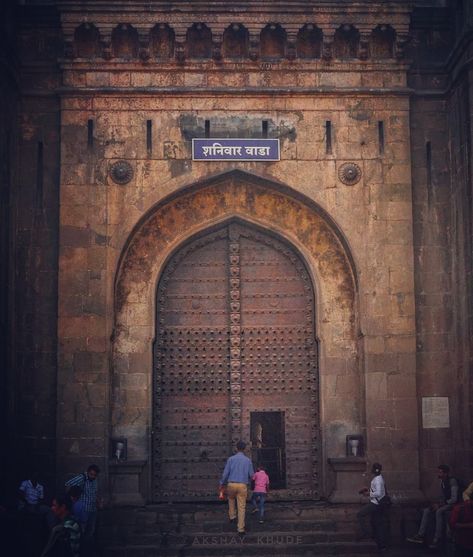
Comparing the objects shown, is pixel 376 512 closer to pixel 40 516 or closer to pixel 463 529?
pixel 463 529

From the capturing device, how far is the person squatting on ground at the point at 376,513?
48.0 feet

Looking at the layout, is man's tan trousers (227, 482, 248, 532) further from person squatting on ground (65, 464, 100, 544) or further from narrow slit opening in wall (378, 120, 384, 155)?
narrow slit opening in wall (378, 120, 384, 155)

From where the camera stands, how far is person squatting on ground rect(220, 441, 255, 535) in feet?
47.9

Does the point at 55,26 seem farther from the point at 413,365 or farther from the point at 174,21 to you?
the point at 413,365

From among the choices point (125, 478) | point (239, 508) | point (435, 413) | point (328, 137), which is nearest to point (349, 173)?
point (328, 137)

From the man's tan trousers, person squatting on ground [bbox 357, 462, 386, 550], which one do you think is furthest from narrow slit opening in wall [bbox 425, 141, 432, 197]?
the man's tan trousers

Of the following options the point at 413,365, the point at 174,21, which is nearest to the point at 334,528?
the point at 413,365

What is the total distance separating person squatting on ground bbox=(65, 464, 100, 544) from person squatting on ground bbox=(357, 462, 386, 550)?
357cm

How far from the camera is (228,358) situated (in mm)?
16453

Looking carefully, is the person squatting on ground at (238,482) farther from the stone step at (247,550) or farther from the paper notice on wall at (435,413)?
the paper notice on wall at (435,413)

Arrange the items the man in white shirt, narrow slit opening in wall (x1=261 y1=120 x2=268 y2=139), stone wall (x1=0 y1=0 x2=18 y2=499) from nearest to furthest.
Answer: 1. the man in white shirt
2. stone wall (x1=0 y1=0 x2=18 y2=499)
3. narrow slit opening in wall (x1=261 y1=120 x2=268 y2=139)

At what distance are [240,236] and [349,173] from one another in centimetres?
195

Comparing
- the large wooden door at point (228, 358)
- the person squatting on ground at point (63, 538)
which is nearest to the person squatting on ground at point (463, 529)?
the large wooden door at point (228, 358)

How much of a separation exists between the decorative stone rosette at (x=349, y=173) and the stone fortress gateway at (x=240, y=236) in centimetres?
2
